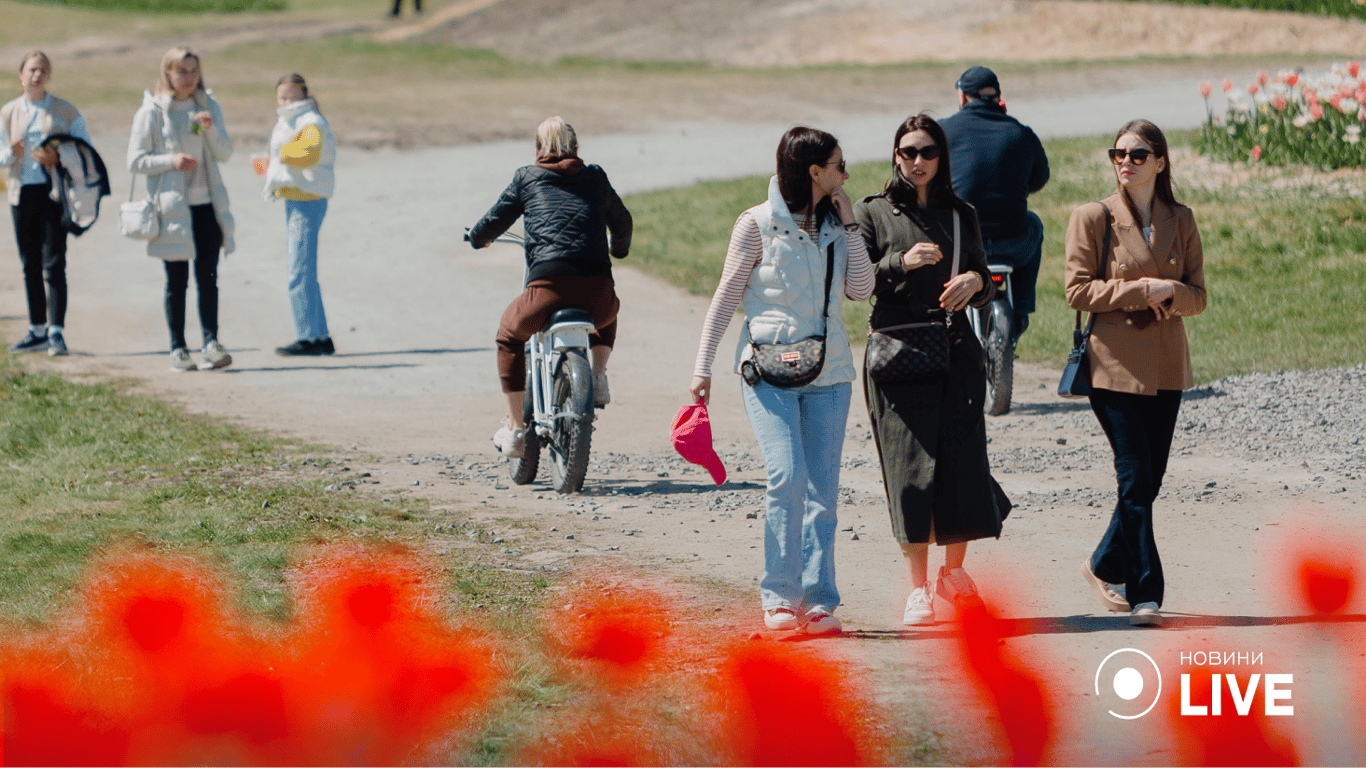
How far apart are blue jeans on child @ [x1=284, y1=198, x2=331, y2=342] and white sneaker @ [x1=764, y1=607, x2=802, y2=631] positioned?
704 cm

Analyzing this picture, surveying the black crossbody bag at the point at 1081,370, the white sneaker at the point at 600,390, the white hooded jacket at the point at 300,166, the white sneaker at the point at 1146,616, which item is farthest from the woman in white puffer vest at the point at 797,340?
the white hooded jacket at the point at 300,166

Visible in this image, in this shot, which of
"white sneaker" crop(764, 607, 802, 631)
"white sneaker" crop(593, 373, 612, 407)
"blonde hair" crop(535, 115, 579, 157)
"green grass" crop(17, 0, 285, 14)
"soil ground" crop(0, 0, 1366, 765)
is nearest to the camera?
"soil ground" crop(0, 0, 1366, 765)

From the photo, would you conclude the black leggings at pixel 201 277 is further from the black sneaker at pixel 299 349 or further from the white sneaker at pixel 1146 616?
the white sneaker at pixel 1146 616

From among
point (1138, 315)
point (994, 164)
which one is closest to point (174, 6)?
point (994, 164)

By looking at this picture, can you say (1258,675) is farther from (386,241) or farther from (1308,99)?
(386,241)

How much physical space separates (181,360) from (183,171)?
57.3 inches

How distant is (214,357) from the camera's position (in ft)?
36.6

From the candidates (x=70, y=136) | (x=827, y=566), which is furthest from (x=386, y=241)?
(x=827, y=566)

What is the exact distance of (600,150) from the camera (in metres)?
25.2

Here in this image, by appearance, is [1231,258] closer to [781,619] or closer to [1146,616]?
[1146,616]

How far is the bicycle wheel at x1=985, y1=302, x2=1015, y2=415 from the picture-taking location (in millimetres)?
9633

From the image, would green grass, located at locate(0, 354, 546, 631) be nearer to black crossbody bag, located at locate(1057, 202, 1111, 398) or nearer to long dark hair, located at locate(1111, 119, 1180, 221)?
black crossbody bag, located at locate(1057, 202, 1111, 398)

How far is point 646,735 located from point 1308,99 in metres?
12.9

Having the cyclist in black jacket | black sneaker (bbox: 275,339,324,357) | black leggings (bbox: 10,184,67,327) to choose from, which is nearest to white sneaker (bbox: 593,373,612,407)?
the cyclist in black jacket
